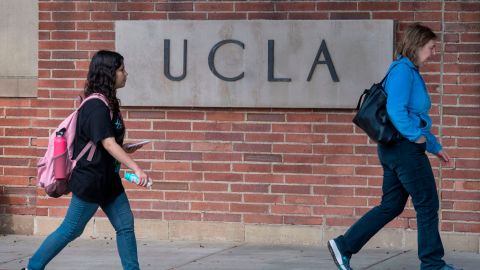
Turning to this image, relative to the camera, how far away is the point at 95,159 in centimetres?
661

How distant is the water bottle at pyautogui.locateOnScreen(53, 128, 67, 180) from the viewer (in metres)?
6.65

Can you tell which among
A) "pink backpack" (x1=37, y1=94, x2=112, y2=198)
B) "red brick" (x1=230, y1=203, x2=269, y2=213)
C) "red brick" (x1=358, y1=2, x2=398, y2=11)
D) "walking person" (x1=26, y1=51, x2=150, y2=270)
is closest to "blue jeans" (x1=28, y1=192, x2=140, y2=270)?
"walking person" (x1=26, y1=51, x2=150, y2=270)

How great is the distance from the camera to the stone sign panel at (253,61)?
350 inches

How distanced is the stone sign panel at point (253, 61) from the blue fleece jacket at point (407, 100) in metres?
1.78

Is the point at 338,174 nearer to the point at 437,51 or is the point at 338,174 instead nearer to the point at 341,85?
the point at 341,85

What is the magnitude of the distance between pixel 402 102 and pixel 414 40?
0.46 meters

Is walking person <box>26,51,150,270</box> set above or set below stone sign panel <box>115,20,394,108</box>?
below

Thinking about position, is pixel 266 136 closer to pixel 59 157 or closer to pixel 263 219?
pixel 263 219

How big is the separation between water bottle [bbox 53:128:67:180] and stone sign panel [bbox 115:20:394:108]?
264 centimetres

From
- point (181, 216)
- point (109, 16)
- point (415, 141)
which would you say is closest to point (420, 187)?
point (415, 141)

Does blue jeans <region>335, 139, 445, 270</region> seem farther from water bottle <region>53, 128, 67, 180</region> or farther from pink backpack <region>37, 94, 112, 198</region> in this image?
water bottle <region>53, 128, 67, 180</region>

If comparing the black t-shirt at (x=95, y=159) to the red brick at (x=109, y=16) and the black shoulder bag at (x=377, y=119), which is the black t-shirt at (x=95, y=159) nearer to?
the black shoulder bag at (x=377, y=119)

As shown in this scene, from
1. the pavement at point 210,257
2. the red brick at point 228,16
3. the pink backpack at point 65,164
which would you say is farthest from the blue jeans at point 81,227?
the red brick at point 228,16

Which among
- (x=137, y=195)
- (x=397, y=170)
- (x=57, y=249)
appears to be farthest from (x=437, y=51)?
(x=57, y=249)
